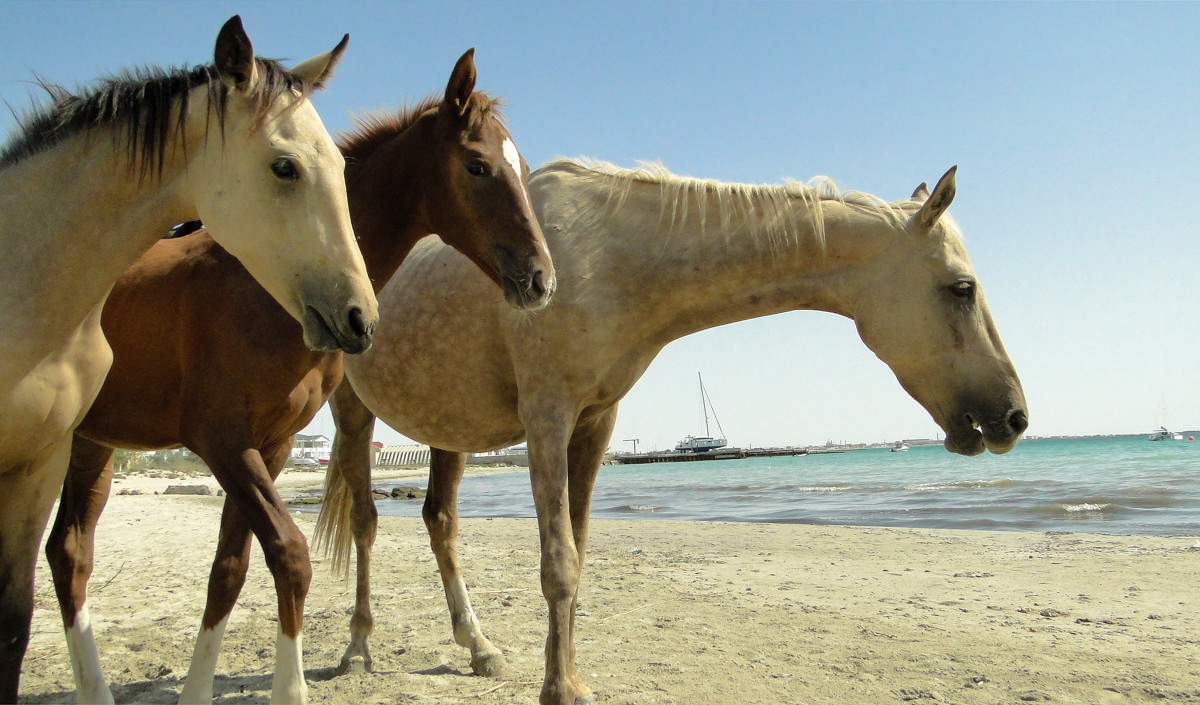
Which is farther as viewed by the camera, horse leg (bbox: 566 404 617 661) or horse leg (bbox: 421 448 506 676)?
horse leg (bbox: 421 448 506 676)

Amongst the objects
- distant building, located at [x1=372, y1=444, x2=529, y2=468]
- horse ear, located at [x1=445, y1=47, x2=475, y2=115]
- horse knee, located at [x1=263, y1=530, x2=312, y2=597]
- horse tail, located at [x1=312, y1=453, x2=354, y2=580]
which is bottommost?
distant building, located at [x1=372, y1=444, x2=529, y2=468]

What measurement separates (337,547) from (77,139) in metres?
3.20

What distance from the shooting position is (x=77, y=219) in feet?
5.75

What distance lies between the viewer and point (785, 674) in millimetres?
3305

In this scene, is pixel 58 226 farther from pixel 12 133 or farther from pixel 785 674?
pixel 785 674

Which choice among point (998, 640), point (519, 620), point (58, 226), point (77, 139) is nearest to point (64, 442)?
point (58, 226)

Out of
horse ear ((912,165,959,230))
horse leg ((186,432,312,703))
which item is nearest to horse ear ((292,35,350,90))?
horse leg ((186,432,312,703))

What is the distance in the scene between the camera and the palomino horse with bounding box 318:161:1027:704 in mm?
2844

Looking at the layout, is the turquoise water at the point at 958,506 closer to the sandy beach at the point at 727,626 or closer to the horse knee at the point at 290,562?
the sandy beach at the point at 727,626

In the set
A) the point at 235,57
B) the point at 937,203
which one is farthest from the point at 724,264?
the point at 235,57

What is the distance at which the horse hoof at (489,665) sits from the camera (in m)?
3.45

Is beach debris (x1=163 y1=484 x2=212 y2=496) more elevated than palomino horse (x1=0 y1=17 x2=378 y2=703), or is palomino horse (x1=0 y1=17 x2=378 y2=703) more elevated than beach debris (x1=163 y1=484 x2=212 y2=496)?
palomino horse (x1=0 y1=17 x2=378 y2=703)

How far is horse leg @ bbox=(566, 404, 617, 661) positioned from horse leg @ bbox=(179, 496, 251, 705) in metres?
1.40

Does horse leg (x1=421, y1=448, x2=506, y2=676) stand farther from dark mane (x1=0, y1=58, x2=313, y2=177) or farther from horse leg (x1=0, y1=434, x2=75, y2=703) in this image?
dark mane (x1=0, y1=58, x2=313, y2=177)
